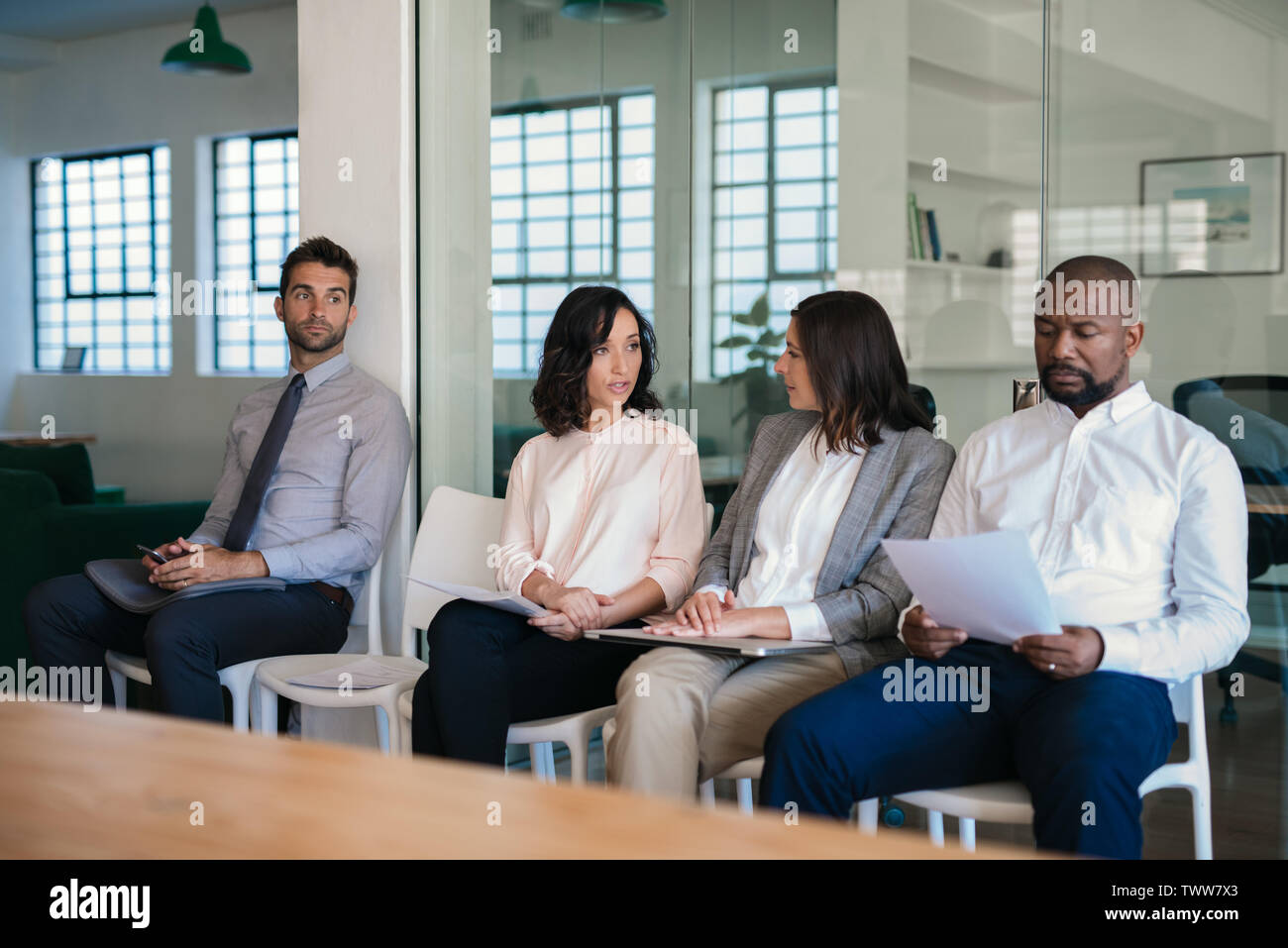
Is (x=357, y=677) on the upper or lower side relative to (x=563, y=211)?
lower

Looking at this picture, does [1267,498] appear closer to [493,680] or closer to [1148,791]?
[1148,791]

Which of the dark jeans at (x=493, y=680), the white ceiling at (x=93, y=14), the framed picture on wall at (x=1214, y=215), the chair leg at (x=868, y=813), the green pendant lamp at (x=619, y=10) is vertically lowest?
the chair leg at (x=868, y=813)

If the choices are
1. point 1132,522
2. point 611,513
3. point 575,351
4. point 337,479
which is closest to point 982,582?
point 1132,522

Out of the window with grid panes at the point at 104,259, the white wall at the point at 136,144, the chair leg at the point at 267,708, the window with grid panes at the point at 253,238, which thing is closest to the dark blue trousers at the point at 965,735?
the chair leg at the point at 267,708

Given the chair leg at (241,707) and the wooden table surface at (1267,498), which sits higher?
the wooden table surface at (1267,498)

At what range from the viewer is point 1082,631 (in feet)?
6.25

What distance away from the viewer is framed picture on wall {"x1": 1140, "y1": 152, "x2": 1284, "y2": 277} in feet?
7.61

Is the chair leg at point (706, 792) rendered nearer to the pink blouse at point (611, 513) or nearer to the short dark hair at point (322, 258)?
the pink blouse at point (611, 513)

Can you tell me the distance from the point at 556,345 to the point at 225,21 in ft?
23.8

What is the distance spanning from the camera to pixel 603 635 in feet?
7.13

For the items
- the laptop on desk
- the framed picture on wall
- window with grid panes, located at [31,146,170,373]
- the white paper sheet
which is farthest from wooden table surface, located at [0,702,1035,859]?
window with grid panes, located at [31,146,170,373]

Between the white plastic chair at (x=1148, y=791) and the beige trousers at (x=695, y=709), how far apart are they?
0.25m

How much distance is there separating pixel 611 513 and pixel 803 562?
1.46ft

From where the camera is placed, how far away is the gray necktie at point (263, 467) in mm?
3014
